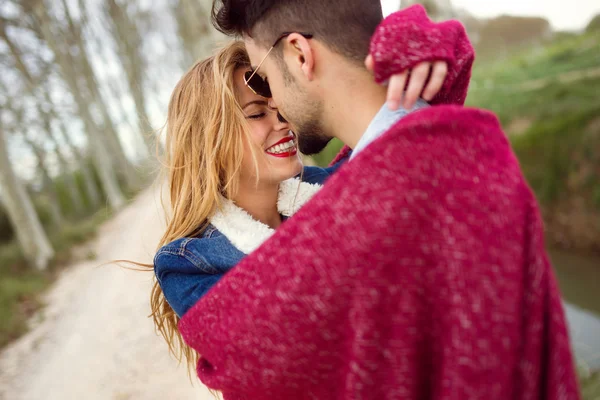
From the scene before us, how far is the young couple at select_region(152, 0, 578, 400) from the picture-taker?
3.03 ft

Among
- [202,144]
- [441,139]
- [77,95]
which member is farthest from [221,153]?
[77,95]

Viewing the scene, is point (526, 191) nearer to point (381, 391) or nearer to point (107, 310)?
point (381, 391)

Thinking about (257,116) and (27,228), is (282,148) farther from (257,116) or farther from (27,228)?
(27,228)

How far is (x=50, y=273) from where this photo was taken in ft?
31.7

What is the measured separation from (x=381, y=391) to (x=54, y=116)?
19107 mm

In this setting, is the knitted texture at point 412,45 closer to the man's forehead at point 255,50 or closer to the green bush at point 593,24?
the man's forehead at point 255,50

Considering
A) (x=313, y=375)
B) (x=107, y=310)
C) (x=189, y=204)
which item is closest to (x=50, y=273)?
(x=107, y=310)

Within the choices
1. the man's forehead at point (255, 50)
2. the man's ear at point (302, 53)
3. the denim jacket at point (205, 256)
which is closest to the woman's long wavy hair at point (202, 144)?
the denim jacket at point (205, 256)

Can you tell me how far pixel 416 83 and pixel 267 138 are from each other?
99cm

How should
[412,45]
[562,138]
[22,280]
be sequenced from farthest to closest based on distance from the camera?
[22,280] → [562,138] → [412,45]

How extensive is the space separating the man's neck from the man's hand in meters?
0.15

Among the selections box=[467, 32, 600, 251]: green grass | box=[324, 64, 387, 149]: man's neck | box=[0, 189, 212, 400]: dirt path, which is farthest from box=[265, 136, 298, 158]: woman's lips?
box=[467, 32, 600, 251]: green grass

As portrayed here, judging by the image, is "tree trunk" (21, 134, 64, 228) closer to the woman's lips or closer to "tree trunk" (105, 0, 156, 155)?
"tree trunk" (105, 0, 156, 155)

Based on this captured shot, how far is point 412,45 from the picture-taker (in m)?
1.16
